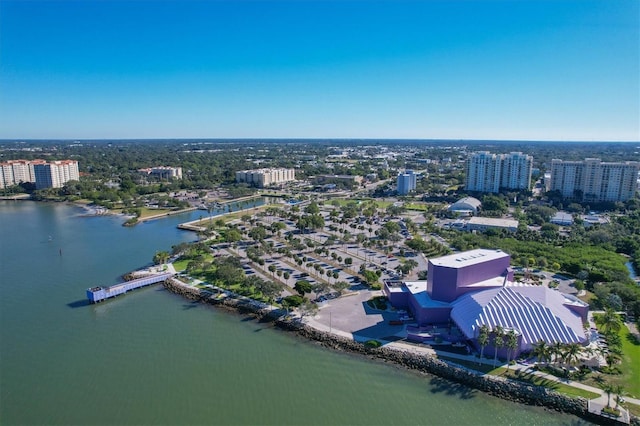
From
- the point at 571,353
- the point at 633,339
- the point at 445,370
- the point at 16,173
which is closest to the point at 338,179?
the point at 16,173

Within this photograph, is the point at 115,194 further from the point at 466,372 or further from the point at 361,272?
the point at 466,372

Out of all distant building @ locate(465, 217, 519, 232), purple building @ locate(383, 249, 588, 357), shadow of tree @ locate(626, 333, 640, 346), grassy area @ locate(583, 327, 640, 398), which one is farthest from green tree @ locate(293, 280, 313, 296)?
distant building @ locate(465, 217, 519, 232)

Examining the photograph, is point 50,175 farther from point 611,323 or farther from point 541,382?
point 611,323

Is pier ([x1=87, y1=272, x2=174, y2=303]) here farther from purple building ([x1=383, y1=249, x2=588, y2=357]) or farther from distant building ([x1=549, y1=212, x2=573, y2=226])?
distant building ([x1=549, y1=212, x2=573, y2=226])

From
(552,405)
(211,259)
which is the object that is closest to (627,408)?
(552,405)

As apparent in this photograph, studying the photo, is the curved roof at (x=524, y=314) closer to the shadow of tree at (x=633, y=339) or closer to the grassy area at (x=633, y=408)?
the shadow of tree at (x=633, y=339)
